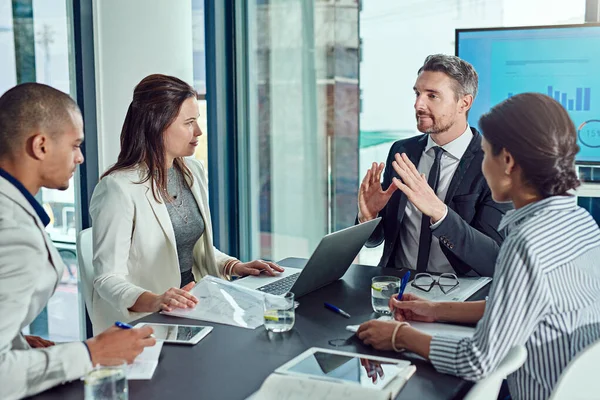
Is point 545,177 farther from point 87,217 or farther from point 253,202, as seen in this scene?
point 253,202

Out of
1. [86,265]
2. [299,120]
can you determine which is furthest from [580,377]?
[299,120]

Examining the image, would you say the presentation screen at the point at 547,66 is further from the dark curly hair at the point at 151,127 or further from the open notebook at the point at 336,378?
the open notebook at the point at 336,378

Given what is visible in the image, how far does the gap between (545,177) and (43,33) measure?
107 inches

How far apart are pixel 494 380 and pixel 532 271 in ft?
1.13

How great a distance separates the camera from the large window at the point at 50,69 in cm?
332

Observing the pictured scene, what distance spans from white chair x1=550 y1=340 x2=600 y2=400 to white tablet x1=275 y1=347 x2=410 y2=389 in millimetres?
320

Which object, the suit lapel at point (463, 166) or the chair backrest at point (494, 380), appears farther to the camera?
the suit lapel at point (463, 166)

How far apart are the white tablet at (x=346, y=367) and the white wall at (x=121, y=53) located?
2470mm

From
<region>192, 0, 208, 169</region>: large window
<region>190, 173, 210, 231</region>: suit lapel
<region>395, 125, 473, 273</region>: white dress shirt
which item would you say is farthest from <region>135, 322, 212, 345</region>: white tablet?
<region>192, 0, 208, 169</region>: large window

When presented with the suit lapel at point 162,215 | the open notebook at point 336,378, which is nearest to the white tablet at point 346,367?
the open notebook at point 336,378

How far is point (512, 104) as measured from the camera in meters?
1.59

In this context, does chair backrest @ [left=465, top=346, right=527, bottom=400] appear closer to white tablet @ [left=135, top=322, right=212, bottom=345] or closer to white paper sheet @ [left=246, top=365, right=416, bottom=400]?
white paper sheet @ [left=246, top=365, right=416, bottom=400]

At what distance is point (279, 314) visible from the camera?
68.2 inches

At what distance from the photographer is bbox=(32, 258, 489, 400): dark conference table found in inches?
54.5
